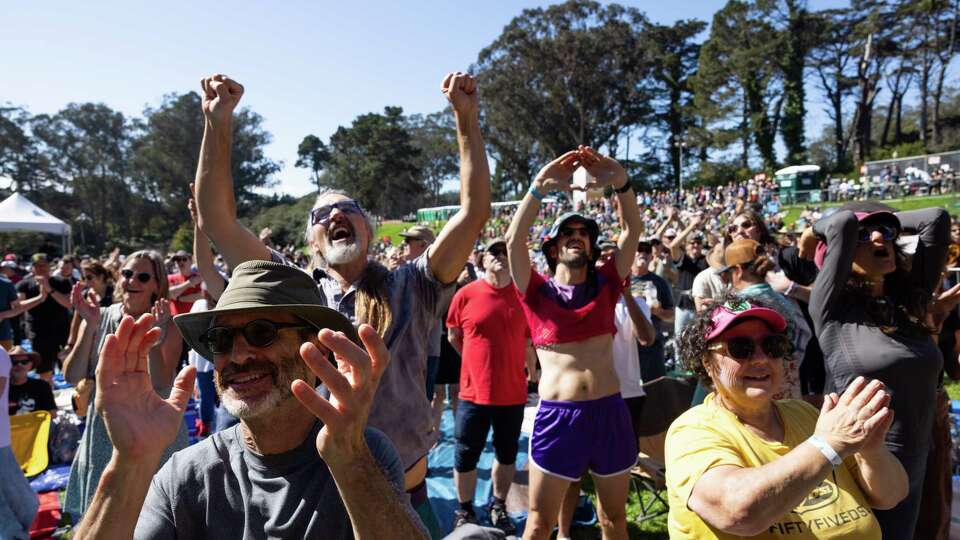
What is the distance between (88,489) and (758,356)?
3.46 m

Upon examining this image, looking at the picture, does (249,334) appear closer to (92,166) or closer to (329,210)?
(329,210)

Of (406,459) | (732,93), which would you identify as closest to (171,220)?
(732,93)

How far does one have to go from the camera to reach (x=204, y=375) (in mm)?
5453

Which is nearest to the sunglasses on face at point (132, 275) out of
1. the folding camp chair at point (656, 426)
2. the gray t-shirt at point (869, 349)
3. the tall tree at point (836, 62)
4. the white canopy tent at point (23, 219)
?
the folding camp chair at point (656, 426)

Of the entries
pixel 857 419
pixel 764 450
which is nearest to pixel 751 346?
pixel 764 450

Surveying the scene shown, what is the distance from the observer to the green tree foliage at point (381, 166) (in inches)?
2457

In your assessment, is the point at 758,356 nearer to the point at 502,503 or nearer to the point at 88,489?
the point at 502,503

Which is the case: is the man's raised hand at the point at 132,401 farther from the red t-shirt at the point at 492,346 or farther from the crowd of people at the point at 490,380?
the red t-shirt at the point at 492,346

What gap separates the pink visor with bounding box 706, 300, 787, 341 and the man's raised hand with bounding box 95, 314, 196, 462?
1.69 meters

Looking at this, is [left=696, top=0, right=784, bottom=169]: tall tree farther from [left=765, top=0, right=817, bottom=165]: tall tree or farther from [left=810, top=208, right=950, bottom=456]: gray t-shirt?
[left=810, top=208, right=950, bottom=456]: gray t-shirt

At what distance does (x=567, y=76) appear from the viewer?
5356cm

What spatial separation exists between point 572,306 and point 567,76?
176 ft

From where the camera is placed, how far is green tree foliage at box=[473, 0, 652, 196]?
52.9 metres

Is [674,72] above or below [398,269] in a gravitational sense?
above
